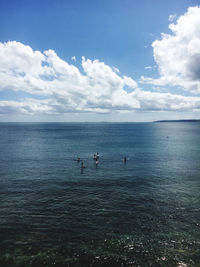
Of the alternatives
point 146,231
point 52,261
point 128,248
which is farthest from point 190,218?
point 52,261

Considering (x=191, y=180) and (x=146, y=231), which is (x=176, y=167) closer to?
(x=191, y=180)

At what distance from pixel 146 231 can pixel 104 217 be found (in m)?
6.50

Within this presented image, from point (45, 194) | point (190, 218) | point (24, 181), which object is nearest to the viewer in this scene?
point (190, 218)

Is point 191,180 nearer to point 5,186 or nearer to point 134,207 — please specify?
point 134,207

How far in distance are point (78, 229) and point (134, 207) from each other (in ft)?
35.2

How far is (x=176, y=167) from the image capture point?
5441 cm

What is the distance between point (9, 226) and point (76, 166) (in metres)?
32.1

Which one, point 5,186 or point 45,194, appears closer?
point 45,194

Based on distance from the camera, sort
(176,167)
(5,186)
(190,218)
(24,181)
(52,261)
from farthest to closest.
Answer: (176,167) → (24,181) → (5,186) → (190,218) → (52,261)

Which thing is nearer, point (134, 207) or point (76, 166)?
point (134, 207)

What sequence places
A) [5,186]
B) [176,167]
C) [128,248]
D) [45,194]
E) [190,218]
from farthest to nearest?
[176,167] → [5,186] → [45,194] → [190,218] → [128,248]

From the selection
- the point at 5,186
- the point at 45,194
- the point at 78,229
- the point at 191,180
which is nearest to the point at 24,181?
the point at 5,186

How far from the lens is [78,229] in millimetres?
23828

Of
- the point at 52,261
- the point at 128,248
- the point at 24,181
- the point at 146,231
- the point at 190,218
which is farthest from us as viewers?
the point at 24,181
